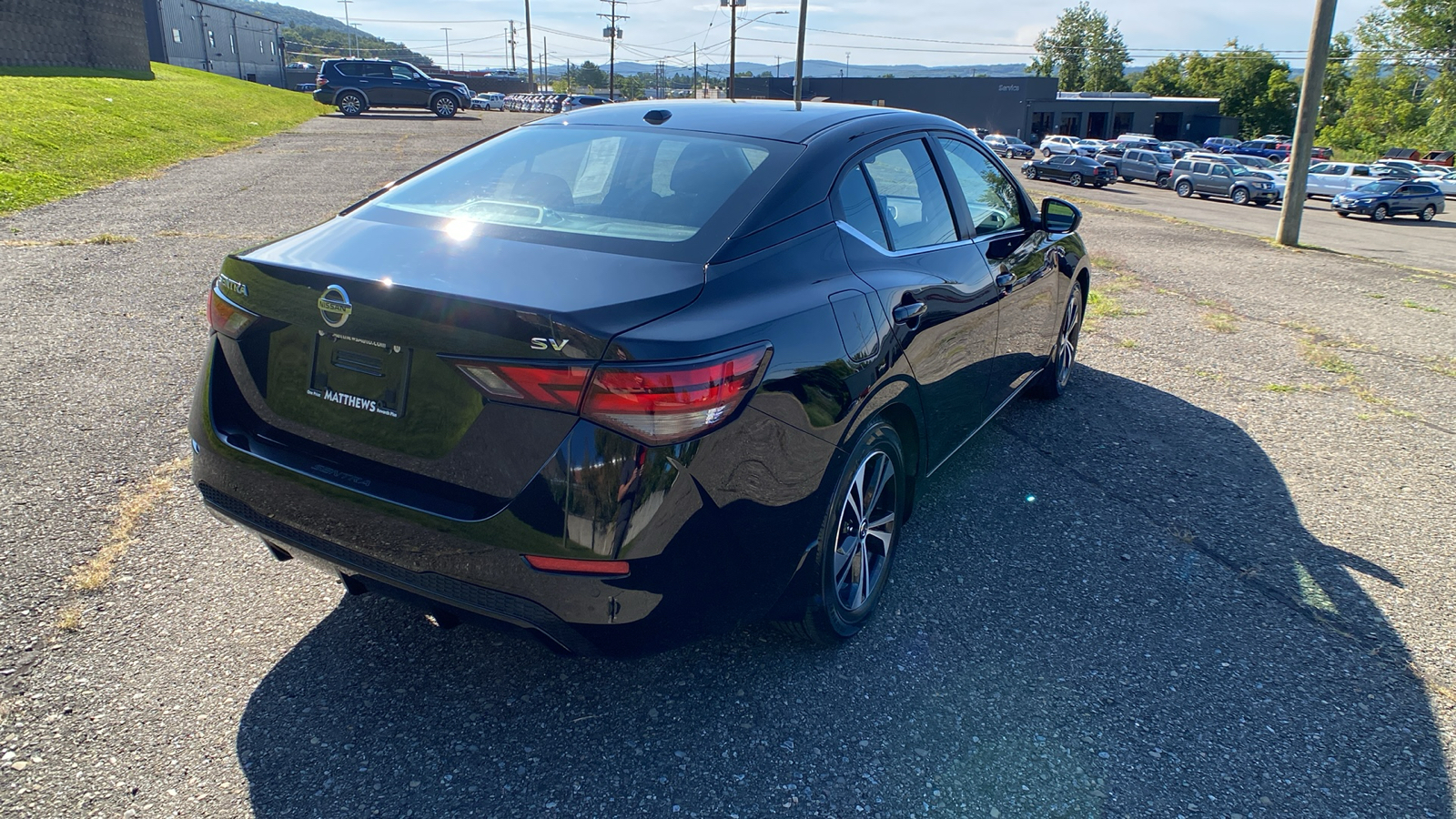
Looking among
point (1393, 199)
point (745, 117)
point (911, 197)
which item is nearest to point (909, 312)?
point (911, 197)

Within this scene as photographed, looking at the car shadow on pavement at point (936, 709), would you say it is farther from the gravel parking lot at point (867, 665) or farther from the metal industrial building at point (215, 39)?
the metal industrial building at point (215, 39)

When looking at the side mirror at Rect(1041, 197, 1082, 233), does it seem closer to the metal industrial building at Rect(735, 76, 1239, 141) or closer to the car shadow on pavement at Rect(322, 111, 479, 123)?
the car shadow on pavement at Rect(322, 111, 479, 123)

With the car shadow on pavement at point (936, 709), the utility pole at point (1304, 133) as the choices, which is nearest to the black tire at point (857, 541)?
the car shadow on pavement at point (936, 709)

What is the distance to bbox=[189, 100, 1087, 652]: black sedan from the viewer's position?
85.1 inches

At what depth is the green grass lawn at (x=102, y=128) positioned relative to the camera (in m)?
12.6

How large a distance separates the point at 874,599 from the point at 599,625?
1264mm

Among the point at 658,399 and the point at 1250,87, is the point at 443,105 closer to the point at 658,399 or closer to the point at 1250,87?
the point at 658,399

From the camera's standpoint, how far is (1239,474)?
4.75 metres

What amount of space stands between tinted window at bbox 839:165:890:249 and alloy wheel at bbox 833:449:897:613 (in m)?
0.76

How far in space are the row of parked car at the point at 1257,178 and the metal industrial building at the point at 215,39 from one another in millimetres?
45684

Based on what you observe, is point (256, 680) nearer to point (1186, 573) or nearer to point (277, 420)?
point (277, 420)

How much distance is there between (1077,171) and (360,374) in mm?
39776

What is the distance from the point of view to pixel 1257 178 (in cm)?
3512

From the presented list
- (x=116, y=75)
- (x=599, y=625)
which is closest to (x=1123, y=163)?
(x=116, y=75)
